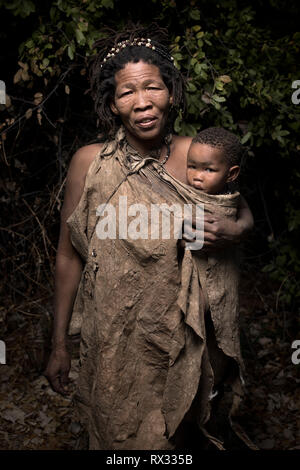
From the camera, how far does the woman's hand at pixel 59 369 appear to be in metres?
2.24

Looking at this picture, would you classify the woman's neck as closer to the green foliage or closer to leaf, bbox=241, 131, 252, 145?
the green foliage

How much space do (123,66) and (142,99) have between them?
165 millimetres

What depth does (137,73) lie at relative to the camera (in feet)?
6.25

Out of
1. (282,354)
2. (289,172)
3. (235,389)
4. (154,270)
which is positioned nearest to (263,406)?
(282,354)

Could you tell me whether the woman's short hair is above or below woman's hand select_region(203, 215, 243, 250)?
above

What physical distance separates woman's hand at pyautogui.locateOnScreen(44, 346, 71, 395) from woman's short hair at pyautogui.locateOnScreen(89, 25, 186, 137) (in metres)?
0.99

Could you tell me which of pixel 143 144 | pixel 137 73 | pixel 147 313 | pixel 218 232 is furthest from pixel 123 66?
pixel 147 313

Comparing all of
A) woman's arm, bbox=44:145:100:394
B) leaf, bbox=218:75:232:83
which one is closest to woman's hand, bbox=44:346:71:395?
woman's arm, bbox=44:145:100:394

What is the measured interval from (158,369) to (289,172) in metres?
2.19

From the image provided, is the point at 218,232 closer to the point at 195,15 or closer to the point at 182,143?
the point at 182,143

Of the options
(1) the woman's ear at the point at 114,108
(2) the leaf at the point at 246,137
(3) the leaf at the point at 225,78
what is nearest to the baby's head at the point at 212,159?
(1) the woman's ear at the point at 114,108

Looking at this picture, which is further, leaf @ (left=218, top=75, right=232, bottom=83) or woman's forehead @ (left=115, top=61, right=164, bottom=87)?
→ leaf @ (left=218, top=75, right=232, bottom=83)

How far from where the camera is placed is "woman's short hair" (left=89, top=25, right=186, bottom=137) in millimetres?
1953

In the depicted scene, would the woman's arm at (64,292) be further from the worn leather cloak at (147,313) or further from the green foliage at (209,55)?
the green foliage at (209,55)
